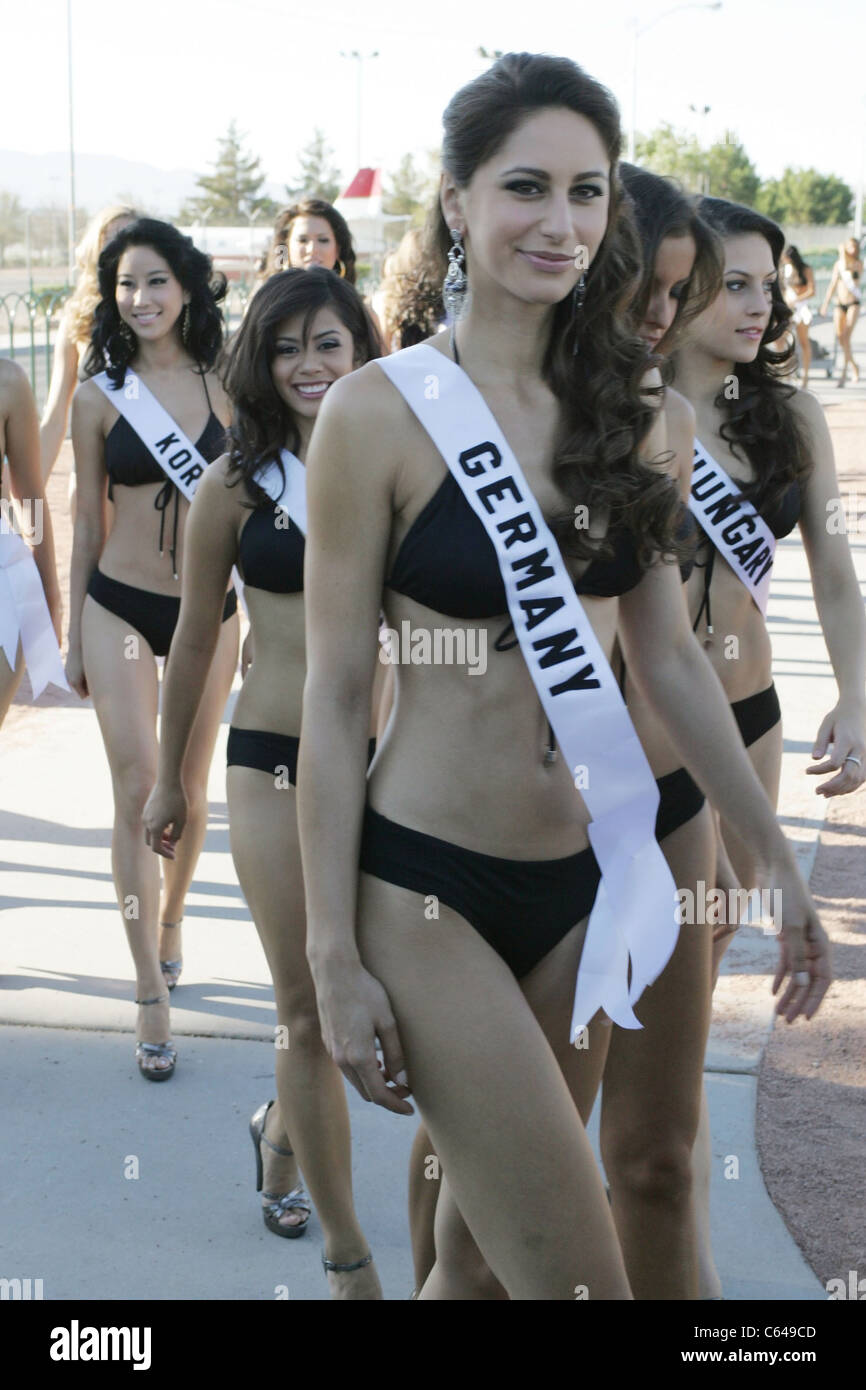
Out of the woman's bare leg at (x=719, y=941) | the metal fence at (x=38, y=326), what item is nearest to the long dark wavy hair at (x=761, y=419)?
the woman's bare leg at (x=719, y=941)

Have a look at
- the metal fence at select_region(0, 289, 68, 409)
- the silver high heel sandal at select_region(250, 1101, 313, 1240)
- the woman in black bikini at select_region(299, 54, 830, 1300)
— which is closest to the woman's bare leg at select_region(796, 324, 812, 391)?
the metal fence at select_region(0, 289, 68, 409)

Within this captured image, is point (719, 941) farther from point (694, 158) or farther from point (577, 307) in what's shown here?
point (694, 158)

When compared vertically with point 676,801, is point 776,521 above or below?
above

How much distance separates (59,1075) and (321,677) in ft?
7.20

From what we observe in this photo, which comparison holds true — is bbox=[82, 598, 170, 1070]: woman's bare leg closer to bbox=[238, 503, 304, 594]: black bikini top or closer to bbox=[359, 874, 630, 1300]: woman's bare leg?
bbox=[238, 503, 304, 594]: black bikini top

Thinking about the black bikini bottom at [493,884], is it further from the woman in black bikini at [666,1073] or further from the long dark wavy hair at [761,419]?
the long dark wavy hair at [761,419]

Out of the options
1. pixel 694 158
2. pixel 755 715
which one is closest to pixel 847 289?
pixel 755 715

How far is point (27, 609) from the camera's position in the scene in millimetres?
4086

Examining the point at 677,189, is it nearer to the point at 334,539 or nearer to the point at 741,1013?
the point at 334,539

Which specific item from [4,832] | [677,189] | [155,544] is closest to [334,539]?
[677,189]

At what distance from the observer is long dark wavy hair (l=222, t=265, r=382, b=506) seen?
9.95ft

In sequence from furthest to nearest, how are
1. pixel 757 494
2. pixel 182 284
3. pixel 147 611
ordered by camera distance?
pixel 182 284 → pixel 147 611 → pixel 757 494

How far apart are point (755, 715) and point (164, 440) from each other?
1.79 meters

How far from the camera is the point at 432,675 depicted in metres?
1.94
